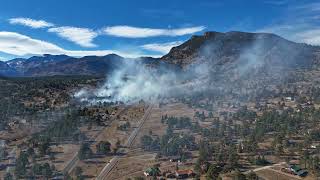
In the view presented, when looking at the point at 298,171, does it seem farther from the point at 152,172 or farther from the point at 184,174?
the point at 152,172

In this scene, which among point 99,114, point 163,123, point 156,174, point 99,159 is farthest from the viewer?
point 99,114

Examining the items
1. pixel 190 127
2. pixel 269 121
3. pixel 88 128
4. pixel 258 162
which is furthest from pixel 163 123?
pixel 258 162

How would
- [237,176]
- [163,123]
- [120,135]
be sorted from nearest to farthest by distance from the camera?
1. [237,176]
2. [120,135]
3. [163,123]

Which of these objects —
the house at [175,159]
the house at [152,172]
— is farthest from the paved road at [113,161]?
the house at [175,159]

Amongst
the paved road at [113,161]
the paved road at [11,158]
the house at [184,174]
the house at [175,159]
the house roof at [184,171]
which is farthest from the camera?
the house at [175,159]

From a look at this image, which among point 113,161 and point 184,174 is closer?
point 184,174

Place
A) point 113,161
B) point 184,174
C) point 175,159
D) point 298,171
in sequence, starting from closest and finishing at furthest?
point 184,174
point 298,171
point 175,159
point 113,161

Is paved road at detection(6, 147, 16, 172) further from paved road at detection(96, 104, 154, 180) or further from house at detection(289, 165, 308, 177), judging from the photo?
house at detection(289, 165, 308, 177)

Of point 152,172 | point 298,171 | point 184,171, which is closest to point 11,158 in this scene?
point 152,172

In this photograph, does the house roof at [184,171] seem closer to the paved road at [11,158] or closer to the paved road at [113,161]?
the paved road at [113,161]

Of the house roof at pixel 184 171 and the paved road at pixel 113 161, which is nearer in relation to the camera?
the house roof at pixel 184 171

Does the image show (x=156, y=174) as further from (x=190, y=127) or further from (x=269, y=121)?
(x=269, y=121)
